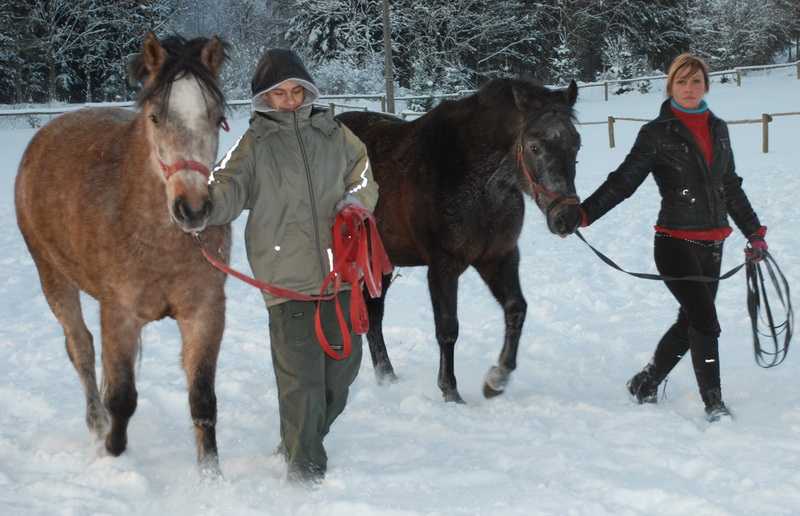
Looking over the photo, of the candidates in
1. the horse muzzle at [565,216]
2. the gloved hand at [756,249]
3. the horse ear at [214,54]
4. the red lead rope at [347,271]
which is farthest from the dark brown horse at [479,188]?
the horse ear at [214,54]

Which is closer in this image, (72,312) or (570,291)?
(72,312)

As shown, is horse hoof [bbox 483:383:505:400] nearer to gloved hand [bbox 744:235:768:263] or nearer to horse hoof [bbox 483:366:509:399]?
horse hoof [bbox 483:366:509:399]

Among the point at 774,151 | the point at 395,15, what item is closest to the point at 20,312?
the point at 774,151

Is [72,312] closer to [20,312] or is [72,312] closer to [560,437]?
[20,312]

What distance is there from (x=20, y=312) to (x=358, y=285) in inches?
179

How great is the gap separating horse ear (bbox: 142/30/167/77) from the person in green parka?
0.38 meters

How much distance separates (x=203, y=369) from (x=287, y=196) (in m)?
0.91

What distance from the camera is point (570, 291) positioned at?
6766 millimetres

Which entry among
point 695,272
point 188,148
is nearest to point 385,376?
point 695,272

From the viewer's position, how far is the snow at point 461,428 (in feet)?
9.53

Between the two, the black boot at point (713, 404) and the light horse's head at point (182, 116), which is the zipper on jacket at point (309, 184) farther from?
the black boot at point (713, 404)

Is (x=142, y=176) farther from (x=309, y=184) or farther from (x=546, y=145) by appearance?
(x=546, y=145)

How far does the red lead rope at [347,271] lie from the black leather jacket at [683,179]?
4.68 feet

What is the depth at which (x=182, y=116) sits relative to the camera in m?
2.82
